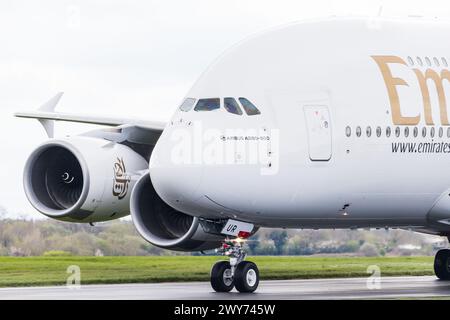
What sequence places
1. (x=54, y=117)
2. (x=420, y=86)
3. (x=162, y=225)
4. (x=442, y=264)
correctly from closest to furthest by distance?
(x=420, y=86) → (x=162, y=225) → (x=442, y=264) → (x=54, y=117)

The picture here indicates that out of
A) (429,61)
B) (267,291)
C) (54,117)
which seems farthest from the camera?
(54,117)

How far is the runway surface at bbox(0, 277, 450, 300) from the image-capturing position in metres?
23.2

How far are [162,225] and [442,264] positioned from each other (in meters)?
6.08

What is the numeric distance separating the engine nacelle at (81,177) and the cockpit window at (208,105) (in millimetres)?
3661

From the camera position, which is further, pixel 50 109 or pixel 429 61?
pixel 50 109

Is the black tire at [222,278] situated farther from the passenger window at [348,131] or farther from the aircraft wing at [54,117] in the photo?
the aircraft wing at [54,117]

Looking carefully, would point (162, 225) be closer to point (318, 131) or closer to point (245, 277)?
point (245, 277)

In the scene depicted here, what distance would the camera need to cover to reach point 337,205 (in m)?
24.0

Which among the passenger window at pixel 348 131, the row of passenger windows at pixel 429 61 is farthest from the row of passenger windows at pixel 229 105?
the row of passenger windows at pixel 429 61

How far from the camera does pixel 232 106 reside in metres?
23.1

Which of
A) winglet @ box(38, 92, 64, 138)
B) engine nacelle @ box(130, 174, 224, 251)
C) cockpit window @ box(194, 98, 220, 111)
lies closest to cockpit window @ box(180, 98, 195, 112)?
cockpit window @ box(194, 98, 220, 111)

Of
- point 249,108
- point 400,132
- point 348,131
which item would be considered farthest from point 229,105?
point 400,132

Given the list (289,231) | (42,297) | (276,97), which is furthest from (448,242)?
(42,297)

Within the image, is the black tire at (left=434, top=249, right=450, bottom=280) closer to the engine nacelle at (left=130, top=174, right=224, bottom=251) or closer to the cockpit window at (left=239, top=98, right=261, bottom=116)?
the engine nacelle at (left=130, top=174, right=224, bottom=251)
